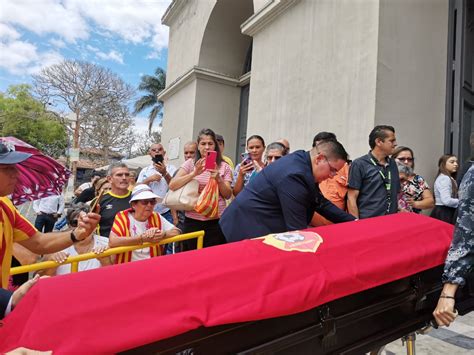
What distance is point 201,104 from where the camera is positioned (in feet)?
35.9

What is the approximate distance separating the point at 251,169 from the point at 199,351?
2.83 meters

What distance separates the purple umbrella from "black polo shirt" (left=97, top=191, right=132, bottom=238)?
4.26 feet

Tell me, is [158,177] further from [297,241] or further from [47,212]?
[47,212]

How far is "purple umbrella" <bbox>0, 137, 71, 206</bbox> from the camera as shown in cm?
220

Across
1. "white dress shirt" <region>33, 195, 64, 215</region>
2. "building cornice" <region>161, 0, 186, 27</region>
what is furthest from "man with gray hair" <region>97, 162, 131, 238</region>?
"building cornice" <region>161, 0, 186, 27</region>

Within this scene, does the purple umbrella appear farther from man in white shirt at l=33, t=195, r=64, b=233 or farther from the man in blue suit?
man in white shirt at l=33, t=195, r=64, b=233

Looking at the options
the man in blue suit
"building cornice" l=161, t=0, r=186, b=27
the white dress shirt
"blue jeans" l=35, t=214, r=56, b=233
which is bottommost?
"blue jeans" l=35, t=214, r=56, b=233

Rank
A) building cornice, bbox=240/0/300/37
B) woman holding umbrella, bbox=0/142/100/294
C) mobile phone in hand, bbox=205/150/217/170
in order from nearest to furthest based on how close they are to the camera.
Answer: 1. woman holding umbrella, bbox=0/142/100/294
2. mobile phone in hand, bbox=205/150/217/170
3. building cornice, bbox=240/0/300/37

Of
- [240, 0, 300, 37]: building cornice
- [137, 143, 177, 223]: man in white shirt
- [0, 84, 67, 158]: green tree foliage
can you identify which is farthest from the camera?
[0, 84, 67, 158]: green tree foliage

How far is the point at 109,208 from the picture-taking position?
Result: 3717mm

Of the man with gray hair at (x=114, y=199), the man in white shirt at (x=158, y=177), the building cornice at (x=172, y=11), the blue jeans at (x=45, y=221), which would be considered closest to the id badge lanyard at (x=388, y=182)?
the man with gray hair at (x=114, y=199)

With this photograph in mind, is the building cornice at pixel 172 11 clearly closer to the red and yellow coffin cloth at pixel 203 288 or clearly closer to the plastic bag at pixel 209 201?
the plastic bag at pixel 209 201

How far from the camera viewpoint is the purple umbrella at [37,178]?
7.22 ft

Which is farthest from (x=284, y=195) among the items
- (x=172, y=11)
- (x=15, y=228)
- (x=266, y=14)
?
(x=172, y=11)
